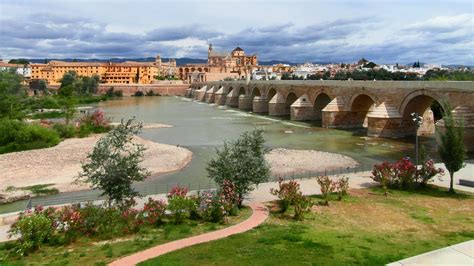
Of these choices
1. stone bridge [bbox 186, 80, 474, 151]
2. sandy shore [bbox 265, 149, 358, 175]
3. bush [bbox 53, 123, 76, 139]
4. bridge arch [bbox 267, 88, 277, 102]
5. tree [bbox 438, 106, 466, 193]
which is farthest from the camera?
bridge arch [bbox 267, 88, 277, 102]

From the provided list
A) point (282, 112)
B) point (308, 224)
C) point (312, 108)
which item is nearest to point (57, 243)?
point (308, 224)

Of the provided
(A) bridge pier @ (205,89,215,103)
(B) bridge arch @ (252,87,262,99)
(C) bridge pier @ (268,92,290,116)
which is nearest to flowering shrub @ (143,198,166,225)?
(C) bridge pier @ (268,92,290,116)

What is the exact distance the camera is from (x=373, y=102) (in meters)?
34.1

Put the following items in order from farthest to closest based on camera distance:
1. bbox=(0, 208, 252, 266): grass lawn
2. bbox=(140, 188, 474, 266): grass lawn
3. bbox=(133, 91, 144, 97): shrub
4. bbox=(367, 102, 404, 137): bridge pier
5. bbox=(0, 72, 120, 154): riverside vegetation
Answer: bbox=(133, 91, 144, 97): shrub
bbox=(367, 102, 404, 137): bridge pier
bbox=(0, 72, 120, 154): riverside vegetation
bbox=(0, 208, 252, 266): grass lawn
bbox=(140, 188, 474, 266): grass lawn

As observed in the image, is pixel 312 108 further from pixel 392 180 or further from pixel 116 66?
pixel 116 66

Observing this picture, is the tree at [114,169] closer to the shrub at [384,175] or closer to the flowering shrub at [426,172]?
the shrub at [384,175]

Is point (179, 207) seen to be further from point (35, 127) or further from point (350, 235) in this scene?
point (35, 127)

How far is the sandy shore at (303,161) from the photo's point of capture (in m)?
18.5

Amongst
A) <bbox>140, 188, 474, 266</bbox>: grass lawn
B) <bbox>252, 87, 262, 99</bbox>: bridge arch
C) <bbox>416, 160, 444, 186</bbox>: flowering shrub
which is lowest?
<bbox>140, 188, 474, 266</bbox>: grass lawn

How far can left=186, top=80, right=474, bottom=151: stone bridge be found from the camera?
2348 cm

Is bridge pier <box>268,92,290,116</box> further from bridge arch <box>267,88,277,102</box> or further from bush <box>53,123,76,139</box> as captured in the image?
bush <box>53,123,76,139</box>

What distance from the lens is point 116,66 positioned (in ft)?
362

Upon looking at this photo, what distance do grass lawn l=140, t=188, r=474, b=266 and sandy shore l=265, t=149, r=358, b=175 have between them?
6.21 meters

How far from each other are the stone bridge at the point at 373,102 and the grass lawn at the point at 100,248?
56.9 feet
